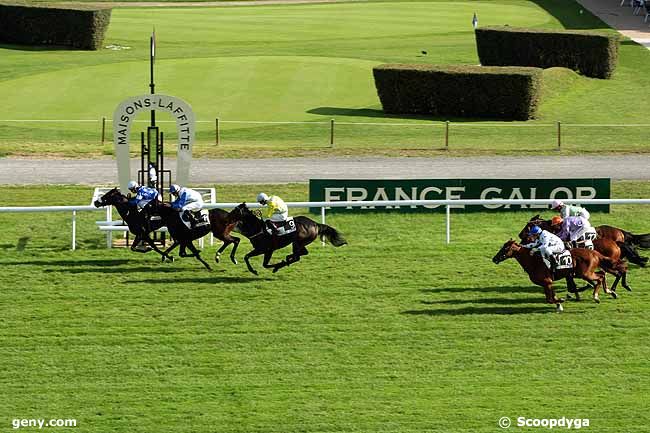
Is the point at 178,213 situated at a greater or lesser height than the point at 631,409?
greater

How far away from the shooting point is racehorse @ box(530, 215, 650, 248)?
1845 centimetres

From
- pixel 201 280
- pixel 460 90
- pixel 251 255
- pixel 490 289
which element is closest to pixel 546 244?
pixel 490 289

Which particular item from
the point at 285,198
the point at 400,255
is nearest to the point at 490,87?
the point at 285,198

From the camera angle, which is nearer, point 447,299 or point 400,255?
point 447,299

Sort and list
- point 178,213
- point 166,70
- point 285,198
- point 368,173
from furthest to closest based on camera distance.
Result: point 166,70
point 368,173
point 285,198
point 178,213

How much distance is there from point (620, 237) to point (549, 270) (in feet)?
5.60

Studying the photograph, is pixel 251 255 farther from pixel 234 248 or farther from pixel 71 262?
pixel 71 262

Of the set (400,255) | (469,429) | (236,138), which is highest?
(236,138)

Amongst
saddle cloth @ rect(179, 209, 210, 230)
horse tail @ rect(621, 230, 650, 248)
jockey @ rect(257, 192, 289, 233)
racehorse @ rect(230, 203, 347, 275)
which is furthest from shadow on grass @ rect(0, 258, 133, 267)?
horse tail @ rect(621, 230, 650, 248)

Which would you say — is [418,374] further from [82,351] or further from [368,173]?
[368,173]

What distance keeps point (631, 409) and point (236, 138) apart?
18005 millimetres

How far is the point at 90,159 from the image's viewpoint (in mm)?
28422

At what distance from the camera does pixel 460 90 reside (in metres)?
33.1

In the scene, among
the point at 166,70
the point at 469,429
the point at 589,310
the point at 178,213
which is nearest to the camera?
the point at 469,429
